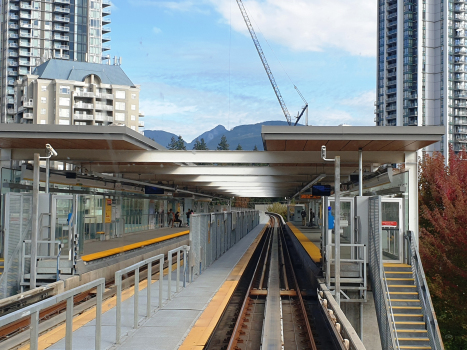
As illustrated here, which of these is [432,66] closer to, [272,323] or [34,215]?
[272,323]

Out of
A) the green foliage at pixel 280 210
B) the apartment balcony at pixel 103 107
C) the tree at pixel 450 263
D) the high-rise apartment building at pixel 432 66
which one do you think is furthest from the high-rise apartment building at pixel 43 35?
the tree at pixel 450 263

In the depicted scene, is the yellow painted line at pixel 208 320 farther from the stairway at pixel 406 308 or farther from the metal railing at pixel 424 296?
the metal railing at pixel 424 296

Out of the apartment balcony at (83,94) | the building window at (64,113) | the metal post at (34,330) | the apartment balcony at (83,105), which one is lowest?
the metal post at (34,330)

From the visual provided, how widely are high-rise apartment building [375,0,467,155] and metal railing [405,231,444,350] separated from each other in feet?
257

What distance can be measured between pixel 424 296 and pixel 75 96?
268 feet

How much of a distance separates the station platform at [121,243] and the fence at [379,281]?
26.4ft

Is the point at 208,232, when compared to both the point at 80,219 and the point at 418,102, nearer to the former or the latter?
the point at 80,219

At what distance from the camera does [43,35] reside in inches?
3984

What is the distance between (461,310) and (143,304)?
15.0 metres

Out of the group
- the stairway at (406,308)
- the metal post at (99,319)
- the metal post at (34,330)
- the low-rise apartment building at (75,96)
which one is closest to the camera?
the metal post at (34,330)

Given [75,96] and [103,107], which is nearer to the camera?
[75,96]

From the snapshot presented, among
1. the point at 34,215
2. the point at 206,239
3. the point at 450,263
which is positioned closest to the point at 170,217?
the point at 206,239

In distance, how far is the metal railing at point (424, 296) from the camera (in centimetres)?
1111

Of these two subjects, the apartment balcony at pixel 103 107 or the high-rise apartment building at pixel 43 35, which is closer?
the apartment balcony at pixel 103 107
